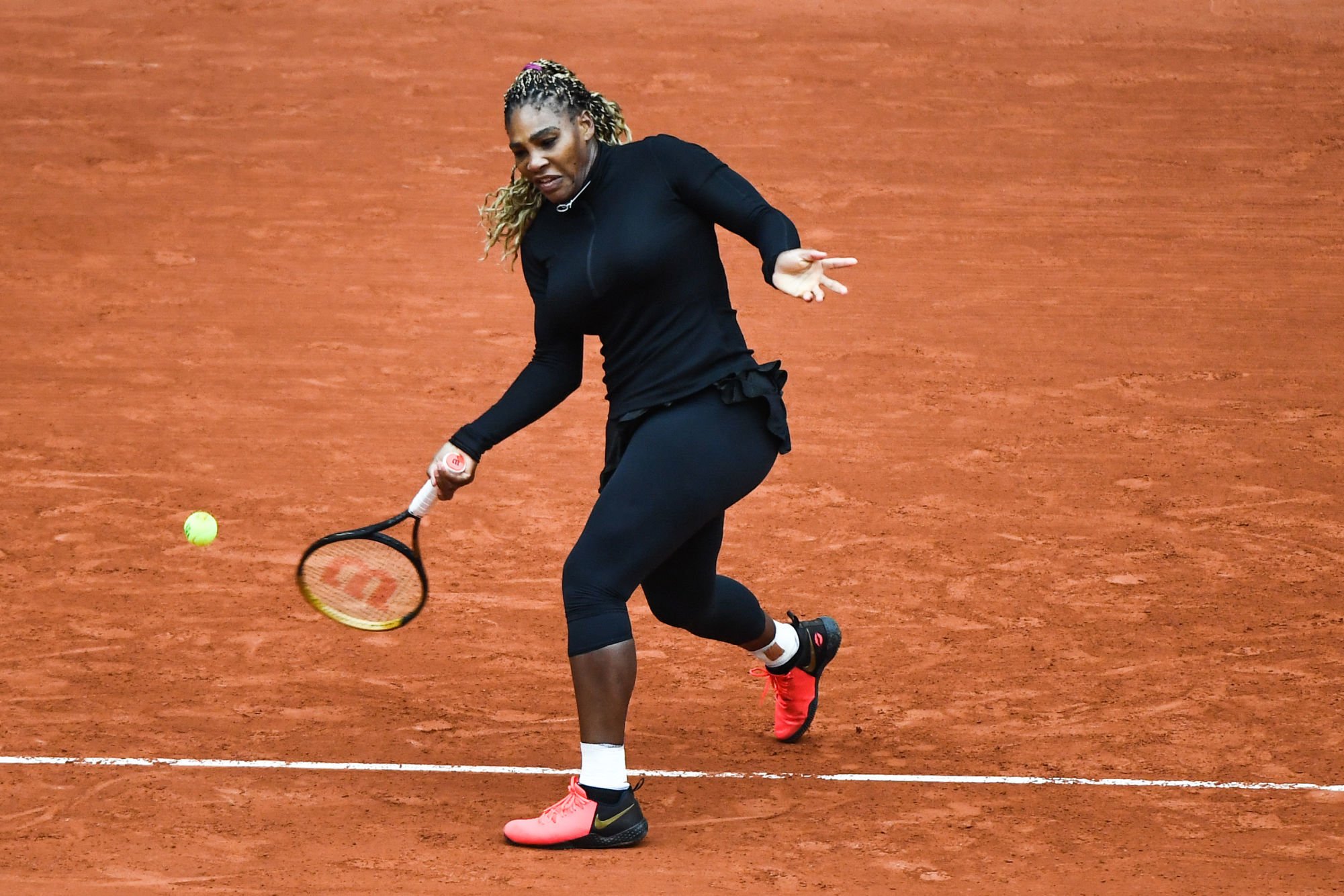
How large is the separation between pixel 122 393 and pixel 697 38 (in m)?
5.97

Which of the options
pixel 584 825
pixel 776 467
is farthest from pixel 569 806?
pixel 776 467

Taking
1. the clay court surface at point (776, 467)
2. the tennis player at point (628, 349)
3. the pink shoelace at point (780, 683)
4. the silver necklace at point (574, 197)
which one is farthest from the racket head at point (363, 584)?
the pink shoelace at point (780, 683)

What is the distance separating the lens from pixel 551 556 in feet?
23.4

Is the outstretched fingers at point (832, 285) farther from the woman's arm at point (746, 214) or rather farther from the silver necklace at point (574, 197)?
the silver necklace at point (574, 197)

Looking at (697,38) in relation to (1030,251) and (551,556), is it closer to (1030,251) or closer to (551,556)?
(1030,251)

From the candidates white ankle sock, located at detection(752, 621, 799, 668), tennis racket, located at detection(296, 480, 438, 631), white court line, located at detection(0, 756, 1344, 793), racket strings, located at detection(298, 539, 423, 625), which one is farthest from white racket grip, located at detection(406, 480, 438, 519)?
white ankle sock, located at detection(752, 621, 799, 668)

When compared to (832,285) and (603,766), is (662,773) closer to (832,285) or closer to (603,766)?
(603,766)

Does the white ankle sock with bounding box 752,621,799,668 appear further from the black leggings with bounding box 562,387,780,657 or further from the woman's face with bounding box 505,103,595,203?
the woman's face with bounding box 505,103,595,203

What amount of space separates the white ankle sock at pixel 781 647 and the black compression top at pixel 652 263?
1112mm

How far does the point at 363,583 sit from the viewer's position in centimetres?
463

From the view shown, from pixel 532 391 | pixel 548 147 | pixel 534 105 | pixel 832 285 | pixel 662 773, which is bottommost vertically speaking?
pixel 662 773

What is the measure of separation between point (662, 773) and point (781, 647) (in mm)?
566

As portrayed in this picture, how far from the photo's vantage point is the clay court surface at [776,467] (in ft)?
14.8

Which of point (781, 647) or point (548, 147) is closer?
point (548, 147)
